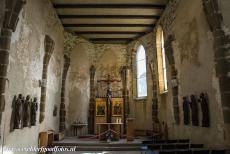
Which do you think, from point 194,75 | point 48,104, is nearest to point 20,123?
point 48,104

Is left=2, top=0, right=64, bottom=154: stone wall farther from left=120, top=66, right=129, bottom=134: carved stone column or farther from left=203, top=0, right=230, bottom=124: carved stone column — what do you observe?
left=203, top=0, right=230, bottom=124: carved stone column

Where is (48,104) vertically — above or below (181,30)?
below

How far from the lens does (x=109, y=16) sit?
11359 millimetres

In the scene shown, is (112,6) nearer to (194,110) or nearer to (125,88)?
(125,88)

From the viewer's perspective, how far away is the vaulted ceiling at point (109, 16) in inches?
401

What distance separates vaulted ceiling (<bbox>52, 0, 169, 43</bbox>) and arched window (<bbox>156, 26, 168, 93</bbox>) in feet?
3.13

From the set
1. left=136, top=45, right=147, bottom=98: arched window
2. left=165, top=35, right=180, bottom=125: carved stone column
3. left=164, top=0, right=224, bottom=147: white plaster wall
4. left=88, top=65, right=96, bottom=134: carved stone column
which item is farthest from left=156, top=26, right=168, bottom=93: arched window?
left=88, top=65, right=96, bottom=134: carved stone column

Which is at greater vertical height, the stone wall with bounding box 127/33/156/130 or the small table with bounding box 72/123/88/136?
the stone wall with bounding box 127/33/156/130

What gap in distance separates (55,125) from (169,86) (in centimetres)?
634

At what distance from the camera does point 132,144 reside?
357 inches

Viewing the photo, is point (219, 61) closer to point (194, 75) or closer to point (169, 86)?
point (194, 75)

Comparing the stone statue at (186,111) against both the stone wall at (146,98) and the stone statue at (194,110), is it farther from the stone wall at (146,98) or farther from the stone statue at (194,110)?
the stone wall at (146,98)

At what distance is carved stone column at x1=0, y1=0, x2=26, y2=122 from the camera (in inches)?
201

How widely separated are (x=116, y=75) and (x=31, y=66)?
26.4 ft
